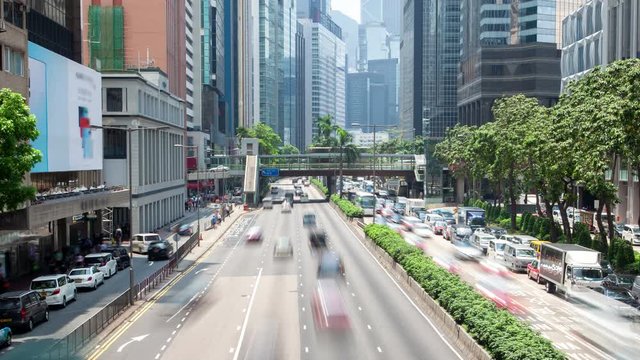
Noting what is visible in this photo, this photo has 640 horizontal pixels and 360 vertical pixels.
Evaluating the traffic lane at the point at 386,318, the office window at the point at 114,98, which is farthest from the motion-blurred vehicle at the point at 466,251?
the office window at the point at 114,98

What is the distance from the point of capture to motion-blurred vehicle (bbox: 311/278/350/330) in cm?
3408

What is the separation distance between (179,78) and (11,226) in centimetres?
8912

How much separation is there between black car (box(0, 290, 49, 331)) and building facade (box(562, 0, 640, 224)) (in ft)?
212

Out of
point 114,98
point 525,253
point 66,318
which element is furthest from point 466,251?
point 114,98

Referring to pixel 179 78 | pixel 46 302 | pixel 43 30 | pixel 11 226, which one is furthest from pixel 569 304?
pixel 179 78

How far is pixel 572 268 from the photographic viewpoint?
40594 mm

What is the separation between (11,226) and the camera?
3962 centimetres

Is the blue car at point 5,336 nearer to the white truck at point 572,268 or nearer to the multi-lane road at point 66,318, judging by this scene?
the multi-lane road at point 66,318

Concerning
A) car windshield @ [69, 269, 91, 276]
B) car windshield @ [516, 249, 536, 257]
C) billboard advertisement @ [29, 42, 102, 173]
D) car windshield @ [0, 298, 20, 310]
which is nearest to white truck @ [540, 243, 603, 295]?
car windshield @ [516, 249, 536, 257]

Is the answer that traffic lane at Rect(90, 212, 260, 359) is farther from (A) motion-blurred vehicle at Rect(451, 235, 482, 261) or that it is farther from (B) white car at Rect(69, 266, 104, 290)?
(A) motion-blurred vehicle at Rect(451, 235, 482, 261)

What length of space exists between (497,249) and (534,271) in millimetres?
10199

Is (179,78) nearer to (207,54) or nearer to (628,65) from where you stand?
(207,54)

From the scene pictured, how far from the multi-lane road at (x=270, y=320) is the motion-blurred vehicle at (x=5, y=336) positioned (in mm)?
3713

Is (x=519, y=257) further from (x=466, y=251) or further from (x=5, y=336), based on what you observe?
(x=5, y=336)
